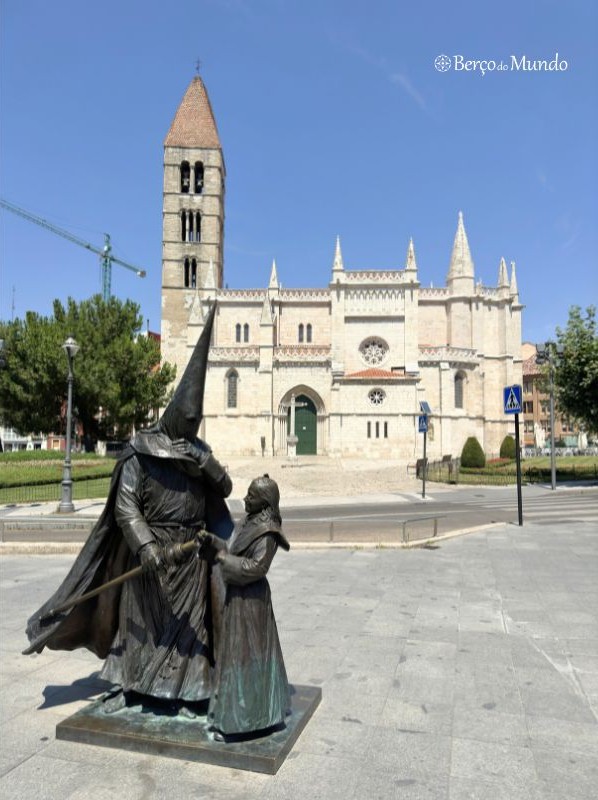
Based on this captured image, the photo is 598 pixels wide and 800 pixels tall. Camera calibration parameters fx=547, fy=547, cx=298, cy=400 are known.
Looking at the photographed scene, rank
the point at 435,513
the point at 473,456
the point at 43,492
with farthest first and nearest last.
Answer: the point at 473,456 → the point at 43,492 → the point at 435,513

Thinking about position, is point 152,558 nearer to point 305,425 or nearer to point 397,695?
point 397,695

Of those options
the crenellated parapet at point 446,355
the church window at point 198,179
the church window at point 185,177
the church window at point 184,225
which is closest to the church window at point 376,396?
the crenellated parapet at point 446,355

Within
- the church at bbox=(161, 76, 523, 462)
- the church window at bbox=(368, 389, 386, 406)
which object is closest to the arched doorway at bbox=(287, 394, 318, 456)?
the church at bbox=(161, 76, 523, 462)

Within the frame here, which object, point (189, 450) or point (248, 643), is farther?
point (189, 450)

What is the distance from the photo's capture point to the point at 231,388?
44188 millimetres

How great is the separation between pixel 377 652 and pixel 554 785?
2.28m

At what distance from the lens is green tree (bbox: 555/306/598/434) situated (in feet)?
84.2

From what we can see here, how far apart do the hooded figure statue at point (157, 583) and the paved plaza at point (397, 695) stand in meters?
0.52

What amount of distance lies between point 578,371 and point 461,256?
918 inches

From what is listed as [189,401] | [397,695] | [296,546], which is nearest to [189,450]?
[189,401]

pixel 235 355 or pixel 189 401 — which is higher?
pixel 235 355

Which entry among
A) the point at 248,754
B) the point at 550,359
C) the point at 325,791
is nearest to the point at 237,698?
the point at 248,754

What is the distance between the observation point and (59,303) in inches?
1602

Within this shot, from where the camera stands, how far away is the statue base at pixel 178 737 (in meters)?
3.33
